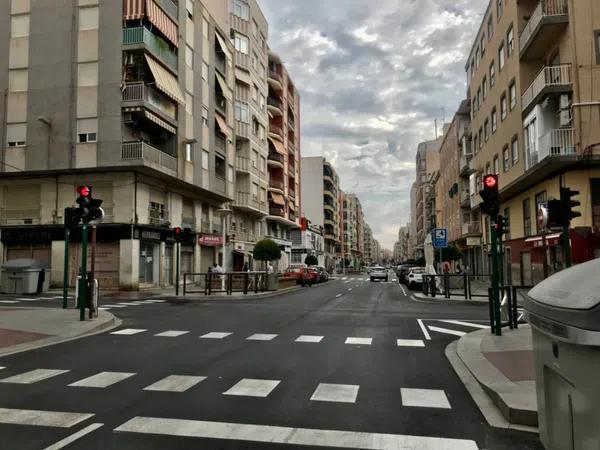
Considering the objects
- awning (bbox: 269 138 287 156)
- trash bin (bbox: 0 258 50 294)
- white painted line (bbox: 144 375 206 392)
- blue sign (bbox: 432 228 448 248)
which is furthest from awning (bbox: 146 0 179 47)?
white painted line (bbox: 144 375 206 392)

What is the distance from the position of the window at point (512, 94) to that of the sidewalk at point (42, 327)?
79.0ft

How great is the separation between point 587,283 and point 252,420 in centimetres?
347

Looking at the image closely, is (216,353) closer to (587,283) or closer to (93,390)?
(93,390)

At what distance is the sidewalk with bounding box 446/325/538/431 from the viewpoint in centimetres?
502

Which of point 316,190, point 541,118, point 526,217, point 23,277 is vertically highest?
point 316,190

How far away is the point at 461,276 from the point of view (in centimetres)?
2239

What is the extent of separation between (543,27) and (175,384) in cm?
2324

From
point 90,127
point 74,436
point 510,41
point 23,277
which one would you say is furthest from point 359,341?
point 510,41

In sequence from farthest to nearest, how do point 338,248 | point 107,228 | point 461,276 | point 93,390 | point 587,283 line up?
point 338,248 → point 107,228 → point 461,276 → point 93,390 → point 587,283

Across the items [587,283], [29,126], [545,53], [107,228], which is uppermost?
[545,53]

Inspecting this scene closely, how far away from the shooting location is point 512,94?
95.1ft

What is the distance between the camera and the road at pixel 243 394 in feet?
15.0

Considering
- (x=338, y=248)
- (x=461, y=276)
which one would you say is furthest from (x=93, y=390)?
(x=338, y=248)

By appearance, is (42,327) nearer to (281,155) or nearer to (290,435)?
(290,435)
